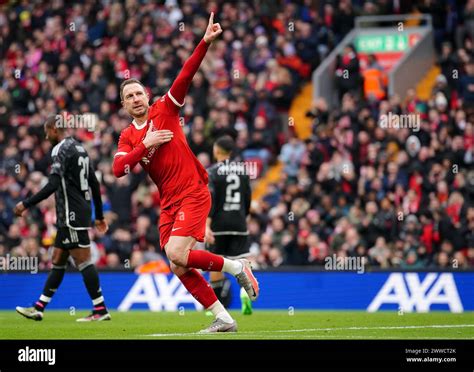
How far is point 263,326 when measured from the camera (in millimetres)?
12891

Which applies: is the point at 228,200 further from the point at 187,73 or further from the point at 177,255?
the point at 187,73

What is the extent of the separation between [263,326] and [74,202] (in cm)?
278

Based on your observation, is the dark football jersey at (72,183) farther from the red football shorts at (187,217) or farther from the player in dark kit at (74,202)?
the red football shorts at (187,217)

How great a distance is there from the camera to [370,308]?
17.1 metres

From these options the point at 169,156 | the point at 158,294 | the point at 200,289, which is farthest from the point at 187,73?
the point at 158,294

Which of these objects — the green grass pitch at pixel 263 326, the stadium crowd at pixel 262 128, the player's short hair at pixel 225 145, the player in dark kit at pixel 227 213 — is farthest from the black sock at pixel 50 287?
the stadium crowd at pixel 262 128

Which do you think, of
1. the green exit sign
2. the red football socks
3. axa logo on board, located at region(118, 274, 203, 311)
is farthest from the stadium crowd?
the red football socks

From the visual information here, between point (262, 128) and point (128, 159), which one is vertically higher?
point (262, 128)

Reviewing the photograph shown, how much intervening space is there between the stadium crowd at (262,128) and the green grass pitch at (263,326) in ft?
11.8

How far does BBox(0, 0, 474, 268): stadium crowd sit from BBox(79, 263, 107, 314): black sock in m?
5.52

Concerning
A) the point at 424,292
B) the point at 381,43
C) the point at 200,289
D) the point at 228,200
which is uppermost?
the point at 381,43

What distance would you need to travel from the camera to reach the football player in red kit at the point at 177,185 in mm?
11070

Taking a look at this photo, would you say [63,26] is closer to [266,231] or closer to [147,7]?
[147,7]

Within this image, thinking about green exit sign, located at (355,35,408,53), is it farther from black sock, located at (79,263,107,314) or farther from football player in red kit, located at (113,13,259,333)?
football player in red kit, located at (113,13,259,333)
